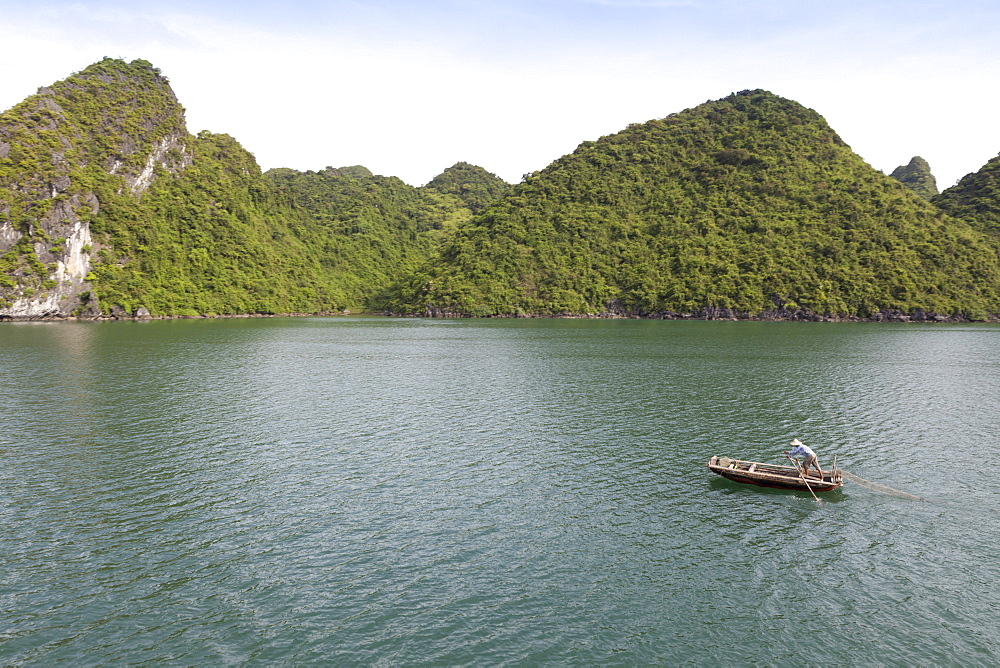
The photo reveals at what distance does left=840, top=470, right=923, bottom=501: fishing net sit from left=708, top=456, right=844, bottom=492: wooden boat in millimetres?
993

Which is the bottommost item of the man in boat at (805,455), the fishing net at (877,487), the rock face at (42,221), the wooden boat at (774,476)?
the fishing net at (877,487)

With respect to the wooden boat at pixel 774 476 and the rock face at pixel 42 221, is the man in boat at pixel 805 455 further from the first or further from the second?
the rock face at pixel 42 221

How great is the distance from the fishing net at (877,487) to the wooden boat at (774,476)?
0.99 meters

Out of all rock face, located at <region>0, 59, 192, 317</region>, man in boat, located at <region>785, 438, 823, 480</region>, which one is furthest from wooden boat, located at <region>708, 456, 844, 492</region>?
rock face, located at <region>0, 59, 192, 317</region>

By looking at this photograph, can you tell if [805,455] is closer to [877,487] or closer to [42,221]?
[877,487]

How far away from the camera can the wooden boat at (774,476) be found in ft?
103

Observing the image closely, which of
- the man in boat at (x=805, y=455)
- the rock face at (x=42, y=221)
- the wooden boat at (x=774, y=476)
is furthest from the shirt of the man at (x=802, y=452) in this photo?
the rock face at (x=42, y=221)

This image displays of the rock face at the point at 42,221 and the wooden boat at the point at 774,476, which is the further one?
the rock face at the point at 42,221

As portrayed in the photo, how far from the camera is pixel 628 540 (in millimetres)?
26062

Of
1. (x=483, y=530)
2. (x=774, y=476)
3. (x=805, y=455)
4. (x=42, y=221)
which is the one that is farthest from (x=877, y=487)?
(x=42, y=221)

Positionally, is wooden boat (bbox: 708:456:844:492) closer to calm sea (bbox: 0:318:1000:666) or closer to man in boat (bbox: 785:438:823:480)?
man in boat (bbox: 785:438:823:480)

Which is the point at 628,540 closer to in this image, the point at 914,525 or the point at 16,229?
the point at 914,525

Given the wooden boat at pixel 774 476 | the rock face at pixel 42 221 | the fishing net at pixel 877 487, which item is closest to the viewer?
the wooden boat at pixel 774 476

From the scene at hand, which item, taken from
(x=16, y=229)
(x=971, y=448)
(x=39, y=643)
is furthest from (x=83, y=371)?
(x=16, y=229)
